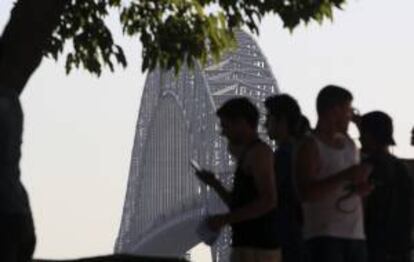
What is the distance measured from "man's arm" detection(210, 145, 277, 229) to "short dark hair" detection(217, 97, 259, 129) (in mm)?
216

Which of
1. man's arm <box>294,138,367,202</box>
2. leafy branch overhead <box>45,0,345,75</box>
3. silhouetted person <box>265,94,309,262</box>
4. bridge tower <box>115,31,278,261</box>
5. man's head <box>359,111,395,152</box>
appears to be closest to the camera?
man's arm <box>294,138,367,202</box>

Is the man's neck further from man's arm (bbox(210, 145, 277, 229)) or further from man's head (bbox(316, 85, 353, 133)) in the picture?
man's arm (bbox(210, 145, 277, 229))

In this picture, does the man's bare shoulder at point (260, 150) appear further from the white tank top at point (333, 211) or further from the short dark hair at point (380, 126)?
the short dark hair at point (380, 126)

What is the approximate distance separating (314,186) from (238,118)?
0.64 m

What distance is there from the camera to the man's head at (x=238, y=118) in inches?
335

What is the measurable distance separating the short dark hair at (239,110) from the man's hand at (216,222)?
53 cm

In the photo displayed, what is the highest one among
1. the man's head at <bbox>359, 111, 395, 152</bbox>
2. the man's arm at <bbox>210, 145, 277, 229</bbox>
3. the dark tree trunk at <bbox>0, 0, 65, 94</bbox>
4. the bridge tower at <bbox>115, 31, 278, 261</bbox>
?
the bridge tower at <bbox>115, 31, 278, 261</bbox>

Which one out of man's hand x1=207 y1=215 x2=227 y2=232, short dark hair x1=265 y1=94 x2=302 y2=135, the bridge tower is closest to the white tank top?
short dark hair x1=265 y1=94 x2=302 y2=135

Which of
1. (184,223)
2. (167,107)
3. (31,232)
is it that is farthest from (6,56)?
(167,107)

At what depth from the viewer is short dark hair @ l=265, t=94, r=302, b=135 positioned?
921cm

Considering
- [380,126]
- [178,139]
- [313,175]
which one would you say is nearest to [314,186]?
[313,175]

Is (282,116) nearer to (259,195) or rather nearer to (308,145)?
(308,145)

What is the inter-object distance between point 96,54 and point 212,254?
8420 centimetres

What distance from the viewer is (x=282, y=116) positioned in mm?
9281
